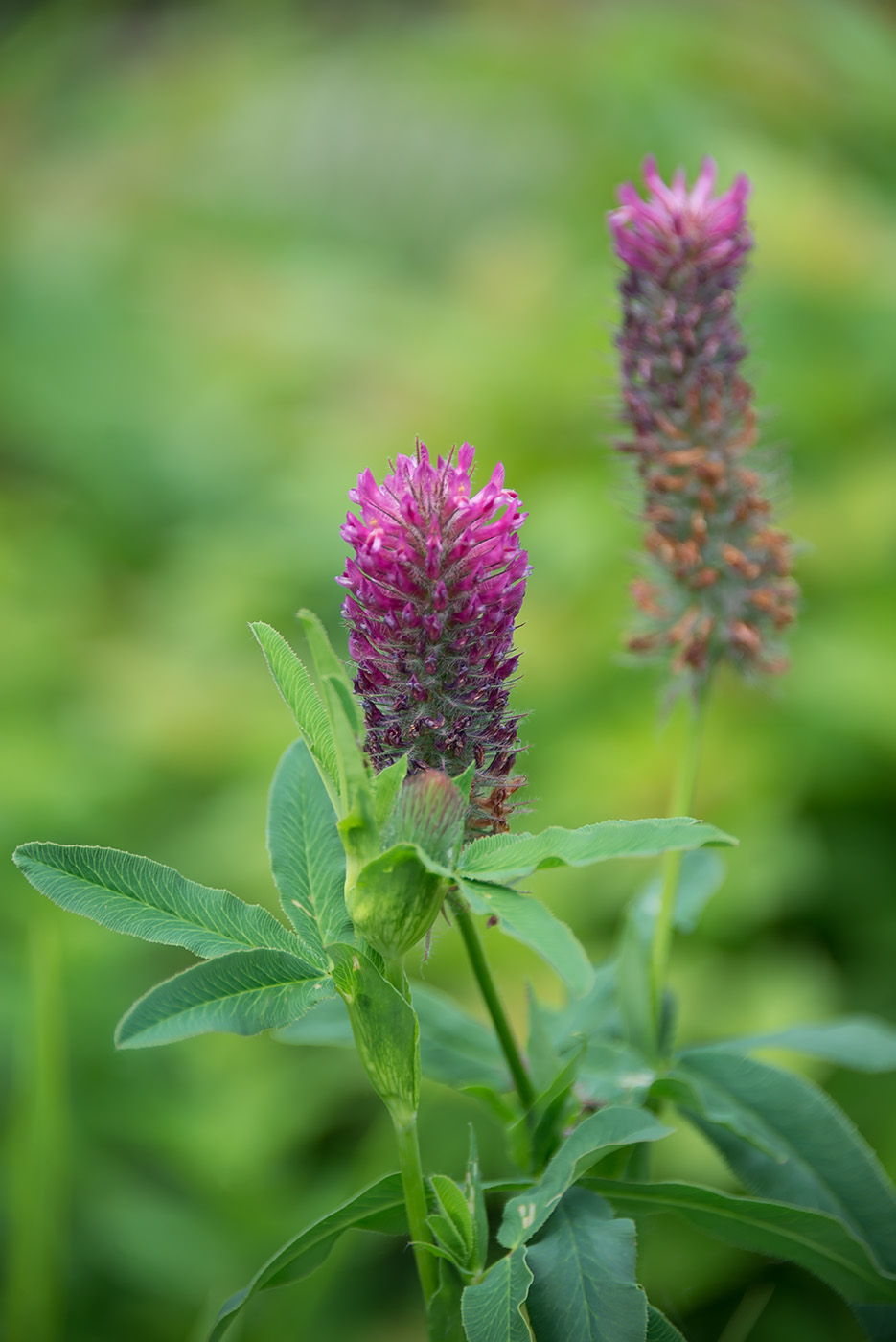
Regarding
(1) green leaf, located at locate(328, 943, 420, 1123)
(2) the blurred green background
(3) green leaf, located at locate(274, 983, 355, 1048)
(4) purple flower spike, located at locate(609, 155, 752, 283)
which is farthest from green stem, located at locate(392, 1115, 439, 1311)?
(4) purple flower spike, located at locate(609, 155, 752, 283)

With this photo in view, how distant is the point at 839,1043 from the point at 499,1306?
1.59ft

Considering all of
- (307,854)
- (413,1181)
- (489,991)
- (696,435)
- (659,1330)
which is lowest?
(659,1330)

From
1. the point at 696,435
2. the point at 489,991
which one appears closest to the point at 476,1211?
the point at 489,991

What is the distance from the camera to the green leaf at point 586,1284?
65 centimetres

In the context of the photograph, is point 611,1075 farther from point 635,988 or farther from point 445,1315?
point 445,1315

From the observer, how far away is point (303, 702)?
70 cm

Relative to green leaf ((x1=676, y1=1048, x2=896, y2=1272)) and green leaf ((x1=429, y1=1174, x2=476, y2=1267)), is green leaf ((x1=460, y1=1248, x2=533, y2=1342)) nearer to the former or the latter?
green leaf ((x1=429, y1=1174, x2=476, y2=1267))

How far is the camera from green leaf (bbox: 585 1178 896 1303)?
73cm

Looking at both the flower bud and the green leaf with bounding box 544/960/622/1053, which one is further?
the green leaf with bounding box 544/960/622/1053

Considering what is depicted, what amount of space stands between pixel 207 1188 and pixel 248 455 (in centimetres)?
273

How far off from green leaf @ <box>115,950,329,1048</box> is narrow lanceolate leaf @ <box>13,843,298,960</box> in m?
0.02

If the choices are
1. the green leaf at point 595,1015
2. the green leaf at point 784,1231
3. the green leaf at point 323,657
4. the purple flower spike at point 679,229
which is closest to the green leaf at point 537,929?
the green leaf at point 323,657

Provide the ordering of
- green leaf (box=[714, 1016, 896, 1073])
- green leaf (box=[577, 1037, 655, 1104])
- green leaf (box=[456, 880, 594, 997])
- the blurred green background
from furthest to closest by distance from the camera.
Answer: the blurred green background
green leaf (box=[714, 1016, 896, 1073])
green leaf (box=[577, 1037, 655, 1104])
green leaf (box=[456, 880, 594, 997])

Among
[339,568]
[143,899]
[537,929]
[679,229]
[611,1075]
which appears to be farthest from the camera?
[339,568]
